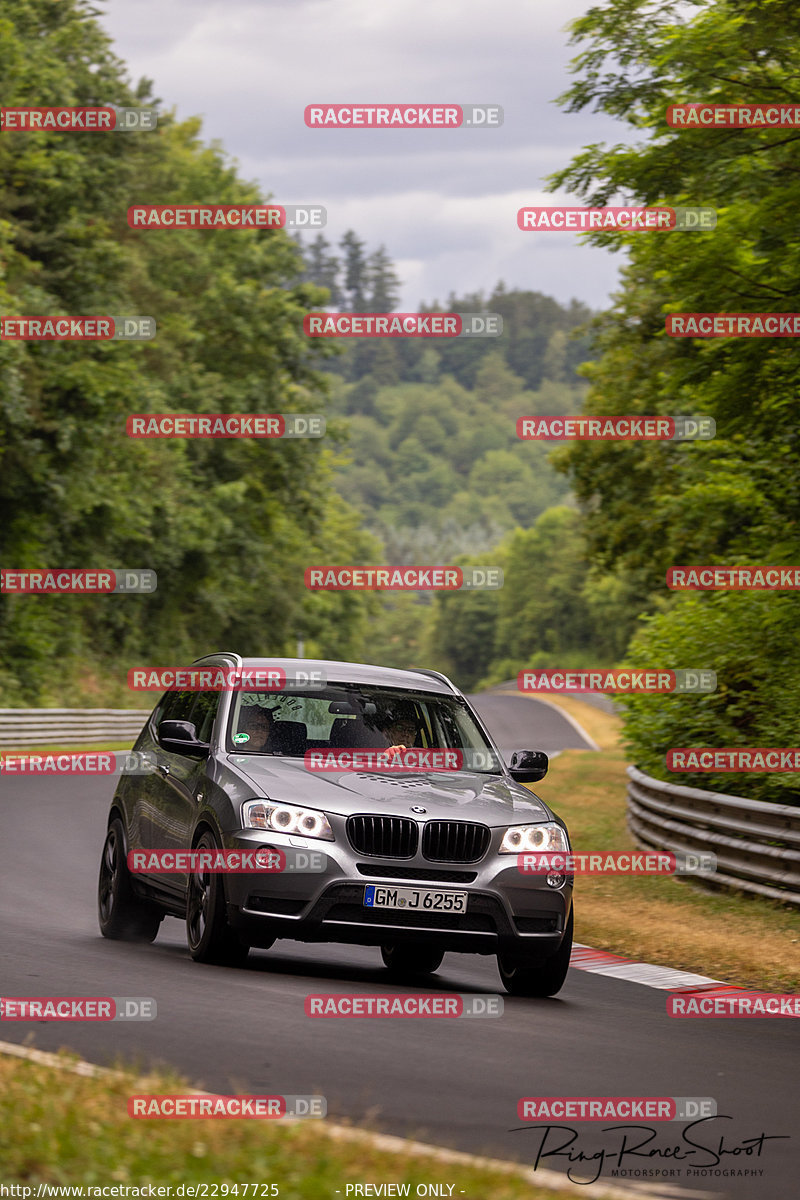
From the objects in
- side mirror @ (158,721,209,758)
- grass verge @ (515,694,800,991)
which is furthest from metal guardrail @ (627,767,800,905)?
side mirror @ (158,721,209,758)

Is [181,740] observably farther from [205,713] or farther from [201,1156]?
[201,1156]

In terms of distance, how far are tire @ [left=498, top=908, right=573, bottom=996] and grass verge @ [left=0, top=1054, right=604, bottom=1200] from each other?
4.24 meters

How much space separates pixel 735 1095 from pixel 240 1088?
2.13 metres

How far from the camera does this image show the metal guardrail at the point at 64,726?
1442 inches

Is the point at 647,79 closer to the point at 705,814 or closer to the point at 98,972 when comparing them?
the point at 705,814

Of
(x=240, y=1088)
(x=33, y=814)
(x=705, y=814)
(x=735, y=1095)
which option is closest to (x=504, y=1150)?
(x=240, y=1088)

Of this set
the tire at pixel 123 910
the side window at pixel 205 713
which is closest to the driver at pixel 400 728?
the side window at pixel 205 713

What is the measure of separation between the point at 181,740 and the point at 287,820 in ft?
3.81

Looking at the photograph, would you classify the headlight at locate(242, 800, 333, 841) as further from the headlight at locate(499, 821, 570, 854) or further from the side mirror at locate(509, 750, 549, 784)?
the side mirror at locate(509, 750, 549, 784)

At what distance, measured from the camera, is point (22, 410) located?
38.3m

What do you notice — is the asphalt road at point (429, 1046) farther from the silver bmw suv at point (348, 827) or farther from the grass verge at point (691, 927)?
the grass verge at point (691, 927)

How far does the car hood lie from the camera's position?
9195 mm

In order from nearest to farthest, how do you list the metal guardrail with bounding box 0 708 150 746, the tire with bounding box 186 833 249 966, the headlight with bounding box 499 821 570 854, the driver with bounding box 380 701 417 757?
the tire with bounding box 186 833 249 966 → the headlight with bounding box 499 821 570 854 → the driver with bounding box 380 701 417 757 → the metal guardrail with bounding box 0 708 150 746

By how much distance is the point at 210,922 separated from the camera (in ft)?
30.4
